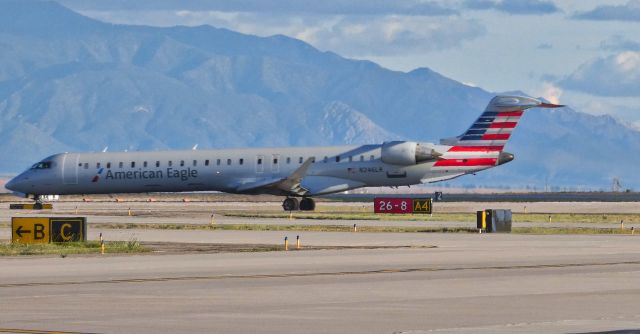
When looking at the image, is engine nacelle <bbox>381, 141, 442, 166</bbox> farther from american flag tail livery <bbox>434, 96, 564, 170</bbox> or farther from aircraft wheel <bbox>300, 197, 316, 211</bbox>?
aircraft wheel <bbox>300, 197, 316, 211</bbox>

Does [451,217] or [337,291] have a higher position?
[451,217]

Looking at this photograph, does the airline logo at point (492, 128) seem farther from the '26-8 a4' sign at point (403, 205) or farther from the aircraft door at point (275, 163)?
the aircraft door at point (275, 163)

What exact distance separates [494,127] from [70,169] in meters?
25.6

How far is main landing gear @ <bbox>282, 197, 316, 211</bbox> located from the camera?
287 feet

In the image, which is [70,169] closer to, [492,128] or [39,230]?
[492,128]

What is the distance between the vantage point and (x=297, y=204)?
289 ft

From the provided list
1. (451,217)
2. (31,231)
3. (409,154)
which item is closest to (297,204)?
(409,154)

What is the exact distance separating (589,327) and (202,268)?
56.0 feet

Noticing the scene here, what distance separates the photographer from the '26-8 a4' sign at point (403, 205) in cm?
8319

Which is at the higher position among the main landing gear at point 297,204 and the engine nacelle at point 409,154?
the engine nacelle at point 409,154

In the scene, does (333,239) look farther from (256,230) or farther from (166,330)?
(166,330)

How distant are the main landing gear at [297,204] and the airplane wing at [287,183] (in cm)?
105

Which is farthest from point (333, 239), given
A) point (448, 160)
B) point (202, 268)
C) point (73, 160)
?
point (73, 160)

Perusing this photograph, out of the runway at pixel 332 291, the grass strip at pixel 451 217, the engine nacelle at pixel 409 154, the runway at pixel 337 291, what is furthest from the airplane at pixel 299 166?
the runway at pixel 332 291
